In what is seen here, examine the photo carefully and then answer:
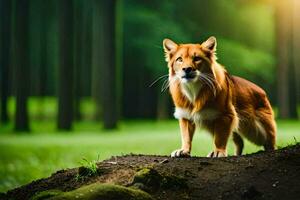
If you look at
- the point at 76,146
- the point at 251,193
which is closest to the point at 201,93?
the point at 251,193

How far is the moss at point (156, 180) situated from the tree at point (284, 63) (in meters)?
10.2

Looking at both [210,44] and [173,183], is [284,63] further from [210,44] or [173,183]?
[173,183]

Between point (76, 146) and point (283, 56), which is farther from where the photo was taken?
point (283, 56)

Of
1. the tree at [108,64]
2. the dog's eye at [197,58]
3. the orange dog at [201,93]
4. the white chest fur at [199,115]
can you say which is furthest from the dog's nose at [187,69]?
the tree at [108,64]

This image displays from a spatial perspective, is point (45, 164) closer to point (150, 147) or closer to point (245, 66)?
point (150, 147)

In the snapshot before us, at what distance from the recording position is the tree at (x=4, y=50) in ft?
51.8

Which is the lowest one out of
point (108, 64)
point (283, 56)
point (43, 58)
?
point (43, 58)

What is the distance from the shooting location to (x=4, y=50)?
1680 cm

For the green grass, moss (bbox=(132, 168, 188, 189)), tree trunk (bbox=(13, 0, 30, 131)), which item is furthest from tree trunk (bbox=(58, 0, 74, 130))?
moss (bbox=(132, 168, 188, 189))

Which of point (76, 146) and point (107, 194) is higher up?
point (107, 194)

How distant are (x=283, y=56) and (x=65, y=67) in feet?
16.9

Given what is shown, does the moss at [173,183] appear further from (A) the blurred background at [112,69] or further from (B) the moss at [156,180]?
(A) the blurred background at [112,69]

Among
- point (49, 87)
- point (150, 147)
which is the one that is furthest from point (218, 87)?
point (49, 87)

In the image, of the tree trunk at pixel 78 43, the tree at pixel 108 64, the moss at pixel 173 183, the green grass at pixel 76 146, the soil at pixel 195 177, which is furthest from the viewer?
the tree trunk at pixel 78 43
